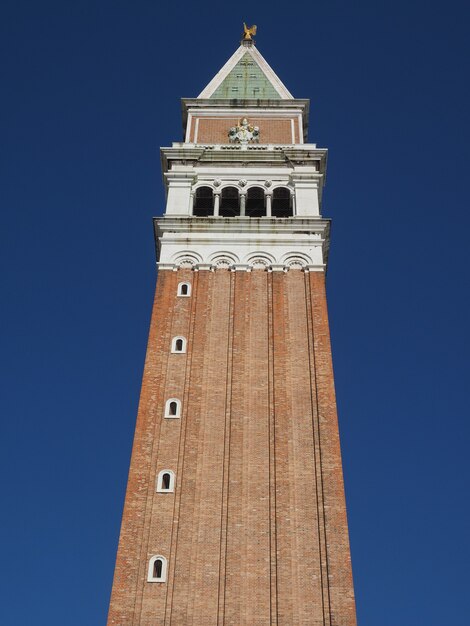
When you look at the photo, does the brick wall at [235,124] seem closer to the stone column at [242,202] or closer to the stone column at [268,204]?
the stone column at [268,204]

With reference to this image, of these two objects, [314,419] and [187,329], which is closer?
[314,419]

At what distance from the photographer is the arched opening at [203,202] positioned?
43938mm

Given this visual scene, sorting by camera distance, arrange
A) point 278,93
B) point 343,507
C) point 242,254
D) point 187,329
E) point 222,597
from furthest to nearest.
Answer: point 278,93, point 242,254, point 187,329, point 343,507, point 222,597

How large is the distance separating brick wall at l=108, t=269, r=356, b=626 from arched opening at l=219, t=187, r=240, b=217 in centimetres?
602

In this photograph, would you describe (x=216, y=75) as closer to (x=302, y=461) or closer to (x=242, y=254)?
(x=242, y=254)

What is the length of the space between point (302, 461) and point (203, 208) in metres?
17.0

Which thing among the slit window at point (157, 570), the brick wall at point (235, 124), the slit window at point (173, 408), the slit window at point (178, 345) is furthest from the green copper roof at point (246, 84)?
the slit window at point (157, 570)

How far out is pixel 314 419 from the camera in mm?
32219

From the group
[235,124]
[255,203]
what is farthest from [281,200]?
[235,124]

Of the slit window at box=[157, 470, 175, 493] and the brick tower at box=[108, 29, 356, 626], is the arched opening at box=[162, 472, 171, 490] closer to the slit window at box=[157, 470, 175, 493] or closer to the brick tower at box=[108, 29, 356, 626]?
the slit window at box=[157, 470, 175, 493]

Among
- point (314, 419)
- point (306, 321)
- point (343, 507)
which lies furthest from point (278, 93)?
point (343, 507)

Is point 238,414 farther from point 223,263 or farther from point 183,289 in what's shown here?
point 223,263

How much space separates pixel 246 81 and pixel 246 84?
0.55m

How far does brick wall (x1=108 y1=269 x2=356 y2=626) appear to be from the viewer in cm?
2694
